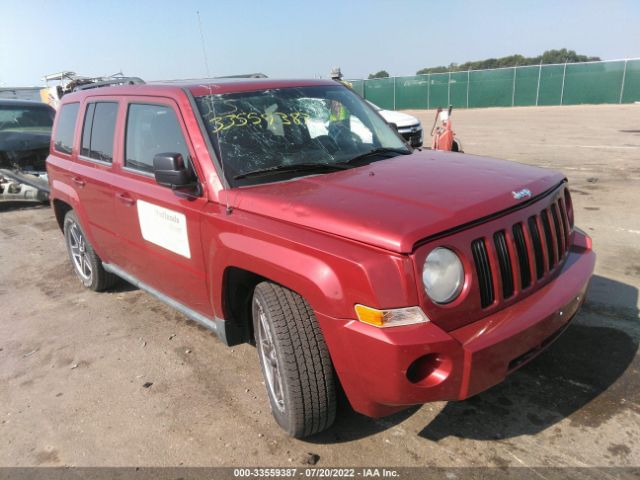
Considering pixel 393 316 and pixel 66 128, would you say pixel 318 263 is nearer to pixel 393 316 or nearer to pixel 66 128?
pixel 393 316

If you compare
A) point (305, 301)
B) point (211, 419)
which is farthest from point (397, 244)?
point (211, 419)

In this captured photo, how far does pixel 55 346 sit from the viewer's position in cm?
399

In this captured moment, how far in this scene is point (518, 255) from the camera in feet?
7.82

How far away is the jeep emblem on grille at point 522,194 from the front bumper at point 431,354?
0.52 m

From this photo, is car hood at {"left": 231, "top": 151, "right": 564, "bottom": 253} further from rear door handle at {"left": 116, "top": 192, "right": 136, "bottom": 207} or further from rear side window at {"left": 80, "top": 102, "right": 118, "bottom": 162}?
rear side window at {"left": 80, "top": 102, "right": 118, "bottom": 162}

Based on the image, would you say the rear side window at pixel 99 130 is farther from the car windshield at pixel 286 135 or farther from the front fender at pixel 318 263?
the front fender at pixel 318 263

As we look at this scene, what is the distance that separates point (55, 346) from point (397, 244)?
324 centimetres

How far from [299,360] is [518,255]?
3.85ft

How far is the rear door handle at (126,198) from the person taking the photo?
11.6ft

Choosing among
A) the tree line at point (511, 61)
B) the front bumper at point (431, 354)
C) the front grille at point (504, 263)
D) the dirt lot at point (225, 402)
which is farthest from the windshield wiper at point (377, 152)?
the tree line at point (511, 61)

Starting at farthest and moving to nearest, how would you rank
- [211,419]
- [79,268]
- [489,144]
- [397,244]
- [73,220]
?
[489,144], [79,268], [73,220], [211,419], [397,244]

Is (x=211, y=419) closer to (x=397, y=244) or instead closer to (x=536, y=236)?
(x=397, y=244)

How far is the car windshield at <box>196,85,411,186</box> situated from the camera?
2957 millimetres

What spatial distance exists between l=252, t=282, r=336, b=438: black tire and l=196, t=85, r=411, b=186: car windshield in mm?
767
